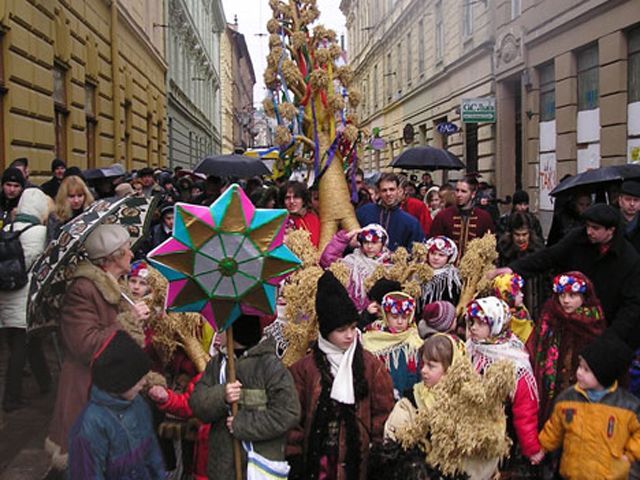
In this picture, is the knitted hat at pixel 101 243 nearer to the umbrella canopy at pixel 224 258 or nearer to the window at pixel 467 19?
the umbrella canopy at pixel 224 258

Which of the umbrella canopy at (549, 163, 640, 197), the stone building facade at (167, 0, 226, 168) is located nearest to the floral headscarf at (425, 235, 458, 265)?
the umbrella canopy at (549, 163, 640, 197)

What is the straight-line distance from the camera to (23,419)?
226 inches

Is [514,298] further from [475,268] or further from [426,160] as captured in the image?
[426,160]

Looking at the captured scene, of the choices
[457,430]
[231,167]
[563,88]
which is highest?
[563,88]

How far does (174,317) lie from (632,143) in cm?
1013

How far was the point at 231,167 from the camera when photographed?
10570mm

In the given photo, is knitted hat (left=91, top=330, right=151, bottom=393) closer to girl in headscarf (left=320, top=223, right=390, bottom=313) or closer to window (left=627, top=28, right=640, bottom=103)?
girl in headscarf (left=320, top=223, right=390, bottom=313)

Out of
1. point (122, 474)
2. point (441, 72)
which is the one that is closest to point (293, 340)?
point (122, 474)

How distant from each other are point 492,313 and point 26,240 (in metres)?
3.47

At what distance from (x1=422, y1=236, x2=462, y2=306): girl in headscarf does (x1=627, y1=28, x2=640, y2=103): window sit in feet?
27.0

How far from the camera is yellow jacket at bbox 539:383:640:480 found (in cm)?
360

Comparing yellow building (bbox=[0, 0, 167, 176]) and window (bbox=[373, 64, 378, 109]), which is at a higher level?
window (bbox=[373, 64, 378, 109])

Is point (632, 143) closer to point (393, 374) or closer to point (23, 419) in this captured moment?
point (393, 374)

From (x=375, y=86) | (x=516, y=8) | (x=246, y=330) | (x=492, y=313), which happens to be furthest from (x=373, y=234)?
(x=375, y=86)
